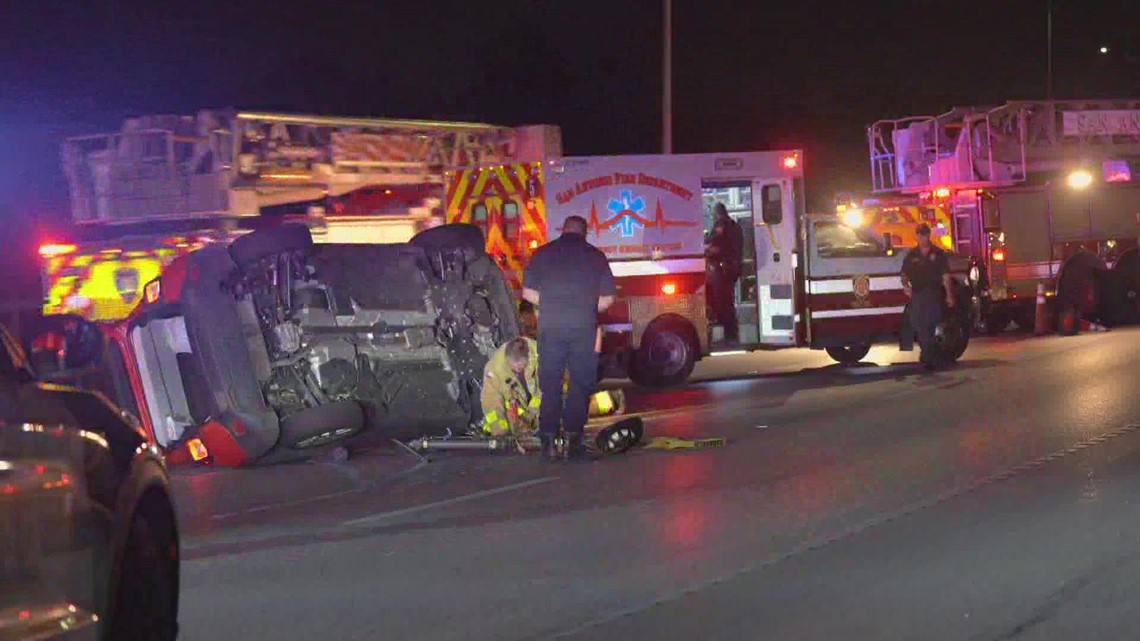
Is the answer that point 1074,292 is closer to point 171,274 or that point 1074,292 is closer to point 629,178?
point 629,178

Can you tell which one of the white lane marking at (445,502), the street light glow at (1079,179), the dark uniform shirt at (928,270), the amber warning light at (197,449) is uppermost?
the street light glow at (1079,179)

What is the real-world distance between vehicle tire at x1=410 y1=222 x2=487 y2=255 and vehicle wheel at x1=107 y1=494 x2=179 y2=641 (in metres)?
6.17

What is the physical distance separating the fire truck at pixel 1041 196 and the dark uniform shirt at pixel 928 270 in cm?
464

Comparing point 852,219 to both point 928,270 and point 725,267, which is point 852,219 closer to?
point 928,270

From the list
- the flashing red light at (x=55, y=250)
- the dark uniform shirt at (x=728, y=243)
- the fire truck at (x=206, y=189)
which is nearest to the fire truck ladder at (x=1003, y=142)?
the dark uniform shirt at (x=728, y=243)

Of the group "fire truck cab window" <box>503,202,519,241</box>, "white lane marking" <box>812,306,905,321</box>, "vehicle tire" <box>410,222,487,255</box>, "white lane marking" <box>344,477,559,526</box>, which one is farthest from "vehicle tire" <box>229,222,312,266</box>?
"white lane marking" <box>812,306,905,321</box>

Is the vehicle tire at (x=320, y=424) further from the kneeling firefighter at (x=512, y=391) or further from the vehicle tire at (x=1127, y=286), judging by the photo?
the vehicle tire at (x=1127, y=286)

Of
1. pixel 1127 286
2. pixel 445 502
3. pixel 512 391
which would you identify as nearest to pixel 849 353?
pixel 1127 286

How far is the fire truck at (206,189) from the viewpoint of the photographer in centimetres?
1555

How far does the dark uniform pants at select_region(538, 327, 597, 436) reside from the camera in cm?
1095

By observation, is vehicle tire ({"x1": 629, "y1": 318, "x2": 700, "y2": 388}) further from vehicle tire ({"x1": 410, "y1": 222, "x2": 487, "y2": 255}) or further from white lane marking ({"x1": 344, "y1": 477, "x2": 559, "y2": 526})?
white lane marking ({"x1": 344, "y1": 477, "x2": 559, "y2": 526})

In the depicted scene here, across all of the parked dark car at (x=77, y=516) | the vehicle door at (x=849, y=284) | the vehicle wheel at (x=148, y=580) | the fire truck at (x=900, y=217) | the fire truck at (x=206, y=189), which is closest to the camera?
the parked dark car at (x=77, y=516)

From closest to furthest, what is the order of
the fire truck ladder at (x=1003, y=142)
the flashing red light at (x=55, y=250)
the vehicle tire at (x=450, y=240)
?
1. the vehicle tire at (x=450, y=240)
2. the flashing red light at (x=55, y=250)
3. the fire truck ladder at (x=1003, y=142)

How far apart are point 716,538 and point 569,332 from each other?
3124mm
